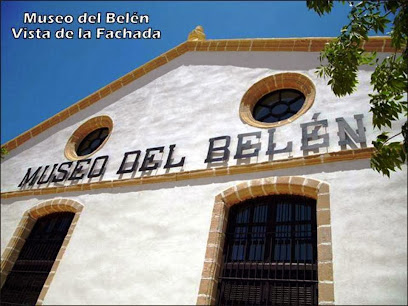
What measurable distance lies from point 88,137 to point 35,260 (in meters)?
3.25

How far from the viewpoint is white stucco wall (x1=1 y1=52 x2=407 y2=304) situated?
399cm

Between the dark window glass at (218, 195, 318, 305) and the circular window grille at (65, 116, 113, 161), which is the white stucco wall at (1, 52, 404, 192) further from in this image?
the dark window glass at (218, 195, 318, 305)

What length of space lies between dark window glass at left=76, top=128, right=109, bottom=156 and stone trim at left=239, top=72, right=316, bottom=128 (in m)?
3.72

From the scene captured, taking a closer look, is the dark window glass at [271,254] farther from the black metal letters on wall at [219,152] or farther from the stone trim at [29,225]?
the stone trim at [29,225]

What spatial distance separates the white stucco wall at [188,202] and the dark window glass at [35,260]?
20.1 inches

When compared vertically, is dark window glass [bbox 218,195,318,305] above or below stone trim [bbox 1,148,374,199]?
below

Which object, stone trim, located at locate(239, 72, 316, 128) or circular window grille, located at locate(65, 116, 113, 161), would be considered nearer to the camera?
stone trim, located at locate(239, 72, 316, 128)

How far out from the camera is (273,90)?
665 cm

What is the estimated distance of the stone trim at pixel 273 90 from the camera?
228 inches

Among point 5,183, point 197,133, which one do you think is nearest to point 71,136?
point 5,183

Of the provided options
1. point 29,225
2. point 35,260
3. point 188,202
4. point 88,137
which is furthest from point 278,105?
point 29,225

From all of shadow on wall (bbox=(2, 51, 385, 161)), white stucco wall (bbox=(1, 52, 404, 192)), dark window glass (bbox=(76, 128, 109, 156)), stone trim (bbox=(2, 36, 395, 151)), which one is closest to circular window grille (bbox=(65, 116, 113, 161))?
dark window glass (bbox=(76, 128, 109, 156))

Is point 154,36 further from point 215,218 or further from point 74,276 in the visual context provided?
point 74,276

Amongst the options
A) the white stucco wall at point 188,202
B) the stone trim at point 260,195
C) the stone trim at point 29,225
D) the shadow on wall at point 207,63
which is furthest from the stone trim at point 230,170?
the shadow on wall at point 207,63
